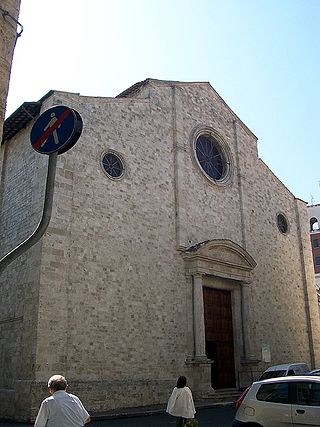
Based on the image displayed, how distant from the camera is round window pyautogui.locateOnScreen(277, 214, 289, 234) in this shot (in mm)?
24094

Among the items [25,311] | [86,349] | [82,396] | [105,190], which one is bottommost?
[82,396]

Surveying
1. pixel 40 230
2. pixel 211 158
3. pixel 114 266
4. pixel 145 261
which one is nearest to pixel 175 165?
pixel 211 158

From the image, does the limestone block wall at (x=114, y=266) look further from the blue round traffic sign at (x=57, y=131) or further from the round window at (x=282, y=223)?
the blue round traffic sign at (x=57, y=131)

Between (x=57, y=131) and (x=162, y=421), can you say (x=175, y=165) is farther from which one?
(x=57, y=131)

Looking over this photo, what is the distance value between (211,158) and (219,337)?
7.83 m

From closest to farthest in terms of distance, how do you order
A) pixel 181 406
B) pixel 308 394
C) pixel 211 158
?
pixel 308 394
pixel 181 406
pixel 211 158

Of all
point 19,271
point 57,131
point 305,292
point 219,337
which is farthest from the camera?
point 305,292

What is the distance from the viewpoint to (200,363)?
16359mm

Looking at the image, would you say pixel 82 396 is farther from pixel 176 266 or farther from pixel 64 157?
pixel 64 157

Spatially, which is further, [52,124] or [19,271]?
[19,271]

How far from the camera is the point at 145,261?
16.0 meters

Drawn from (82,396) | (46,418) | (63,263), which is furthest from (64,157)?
(46,418)

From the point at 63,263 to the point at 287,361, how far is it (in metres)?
12.8

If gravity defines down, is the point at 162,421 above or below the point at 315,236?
below
